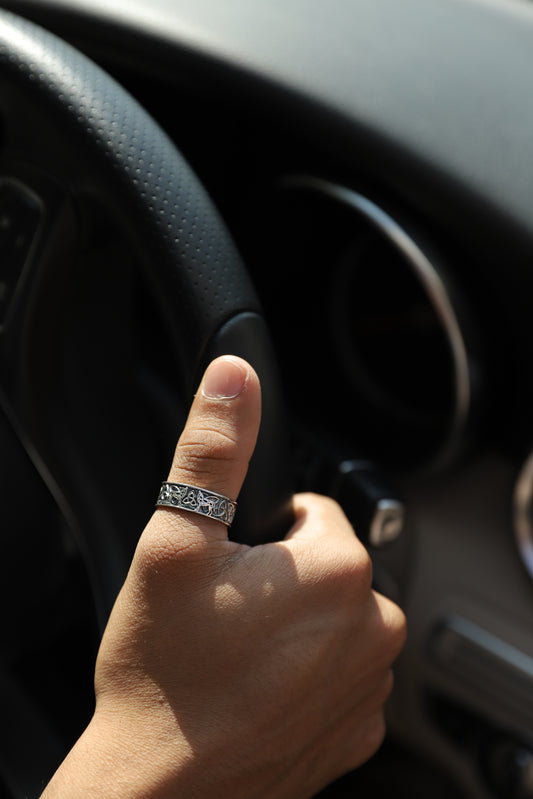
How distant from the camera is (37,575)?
948 millimetres

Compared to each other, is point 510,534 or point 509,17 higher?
point 509,17

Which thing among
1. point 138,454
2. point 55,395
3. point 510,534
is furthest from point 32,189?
point 510,534

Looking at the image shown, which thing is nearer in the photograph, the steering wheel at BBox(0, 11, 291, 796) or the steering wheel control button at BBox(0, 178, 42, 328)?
the steering wheel at BBox(0, 11, 291, 796)

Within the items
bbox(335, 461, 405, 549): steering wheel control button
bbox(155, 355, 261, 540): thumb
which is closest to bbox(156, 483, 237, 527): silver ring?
bbox(155, 355, 261, 540): thumb

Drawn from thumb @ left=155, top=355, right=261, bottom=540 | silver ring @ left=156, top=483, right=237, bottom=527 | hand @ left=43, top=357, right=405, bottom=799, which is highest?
thumb @ left=155, top=355, right=261, bottom=540

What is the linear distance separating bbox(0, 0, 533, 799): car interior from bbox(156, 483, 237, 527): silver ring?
0.06 meters

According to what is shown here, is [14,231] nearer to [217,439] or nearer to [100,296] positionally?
[100,296]

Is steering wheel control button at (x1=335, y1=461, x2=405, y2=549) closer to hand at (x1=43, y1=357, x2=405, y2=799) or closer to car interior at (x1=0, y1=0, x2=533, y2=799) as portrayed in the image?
car interior at (x1=0, y1=0, x2=533, y2=799)

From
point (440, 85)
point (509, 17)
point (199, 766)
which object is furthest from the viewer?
point (509, 17)

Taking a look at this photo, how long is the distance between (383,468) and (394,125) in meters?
0.43

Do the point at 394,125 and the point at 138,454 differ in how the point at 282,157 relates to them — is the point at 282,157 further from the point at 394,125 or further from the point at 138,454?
the point at 138,454

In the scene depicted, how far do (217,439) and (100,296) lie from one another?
369 mm

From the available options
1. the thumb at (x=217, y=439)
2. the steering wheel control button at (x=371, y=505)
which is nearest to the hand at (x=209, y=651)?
the thumb at (x=217, y=439)

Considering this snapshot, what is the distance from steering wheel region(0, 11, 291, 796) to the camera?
648 millimetres
